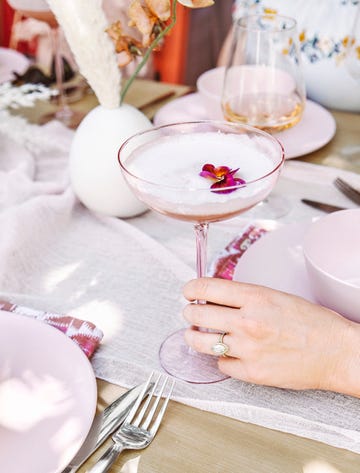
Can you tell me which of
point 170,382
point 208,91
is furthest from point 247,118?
point 170,382

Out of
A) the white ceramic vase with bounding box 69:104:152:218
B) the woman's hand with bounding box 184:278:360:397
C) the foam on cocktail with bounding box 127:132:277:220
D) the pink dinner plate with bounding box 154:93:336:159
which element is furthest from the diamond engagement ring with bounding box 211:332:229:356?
the pink dinner plate with bounding box 154:93:336:159

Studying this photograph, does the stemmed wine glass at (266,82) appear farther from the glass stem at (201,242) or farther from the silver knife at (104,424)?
the silver knife at (104,424)

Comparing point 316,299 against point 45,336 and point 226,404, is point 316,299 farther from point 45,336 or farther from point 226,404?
point 45,336

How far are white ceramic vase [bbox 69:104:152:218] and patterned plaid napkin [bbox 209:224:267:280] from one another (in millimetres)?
164

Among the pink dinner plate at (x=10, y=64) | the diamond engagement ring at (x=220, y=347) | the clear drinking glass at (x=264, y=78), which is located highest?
the clear drinking glass at (x=264, y=78)

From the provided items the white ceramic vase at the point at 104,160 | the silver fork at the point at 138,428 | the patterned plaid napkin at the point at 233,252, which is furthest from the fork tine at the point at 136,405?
the white ceramic vase at the point at 104,160

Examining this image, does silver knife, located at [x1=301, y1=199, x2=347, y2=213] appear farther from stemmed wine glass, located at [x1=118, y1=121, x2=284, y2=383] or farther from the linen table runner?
stemmed wine glass, located at [x1=118, y1=121, x2=284, y2=383]

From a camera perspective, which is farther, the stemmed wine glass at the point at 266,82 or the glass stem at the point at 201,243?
the stemmed wine glass at the point at 266,82

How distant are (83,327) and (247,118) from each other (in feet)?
1.52

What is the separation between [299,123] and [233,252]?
1.40ft

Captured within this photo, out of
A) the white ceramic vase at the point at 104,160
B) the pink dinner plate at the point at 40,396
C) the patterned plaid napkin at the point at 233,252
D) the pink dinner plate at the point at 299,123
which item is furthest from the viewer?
the pink dinner plate at the point at 299,123

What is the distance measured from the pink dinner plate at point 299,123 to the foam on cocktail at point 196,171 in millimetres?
384

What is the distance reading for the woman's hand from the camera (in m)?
0.57

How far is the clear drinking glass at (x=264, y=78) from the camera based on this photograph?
940 millimetres
